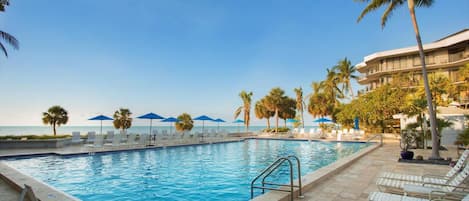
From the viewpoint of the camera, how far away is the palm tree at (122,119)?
22125mm

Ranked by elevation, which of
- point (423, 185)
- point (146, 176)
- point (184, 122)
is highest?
point (184, 122)

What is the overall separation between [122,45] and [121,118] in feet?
21.9

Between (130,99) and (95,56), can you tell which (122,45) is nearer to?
(95,56)

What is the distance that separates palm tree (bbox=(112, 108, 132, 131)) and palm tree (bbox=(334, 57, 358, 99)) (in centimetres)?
3032

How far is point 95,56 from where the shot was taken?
1938 cm

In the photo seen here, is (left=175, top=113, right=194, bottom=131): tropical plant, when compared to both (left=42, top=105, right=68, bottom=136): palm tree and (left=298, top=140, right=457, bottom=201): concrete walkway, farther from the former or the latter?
(left=298, top=140, right=457, bottom=201): concrete walkway

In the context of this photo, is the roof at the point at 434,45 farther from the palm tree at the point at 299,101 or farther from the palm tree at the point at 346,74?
the palm tree at the point at 299,101

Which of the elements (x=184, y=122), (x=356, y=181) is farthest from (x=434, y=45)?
(x=356, y=181)

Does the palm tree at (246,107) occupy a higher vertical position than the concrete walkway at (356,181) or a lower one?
higher

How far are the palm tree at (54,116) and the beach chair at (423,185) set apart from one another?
2032 cm

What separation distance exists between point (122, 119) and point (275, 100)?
20.2 m

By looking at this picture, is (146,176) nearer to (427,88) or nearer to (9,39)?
(9,39)

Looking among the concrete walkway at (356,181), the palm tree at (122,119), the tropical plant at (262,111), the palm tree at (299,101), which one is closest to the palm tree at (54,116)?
the palm tree at (122,119)

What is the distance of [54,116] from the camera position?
1770 centimetres
